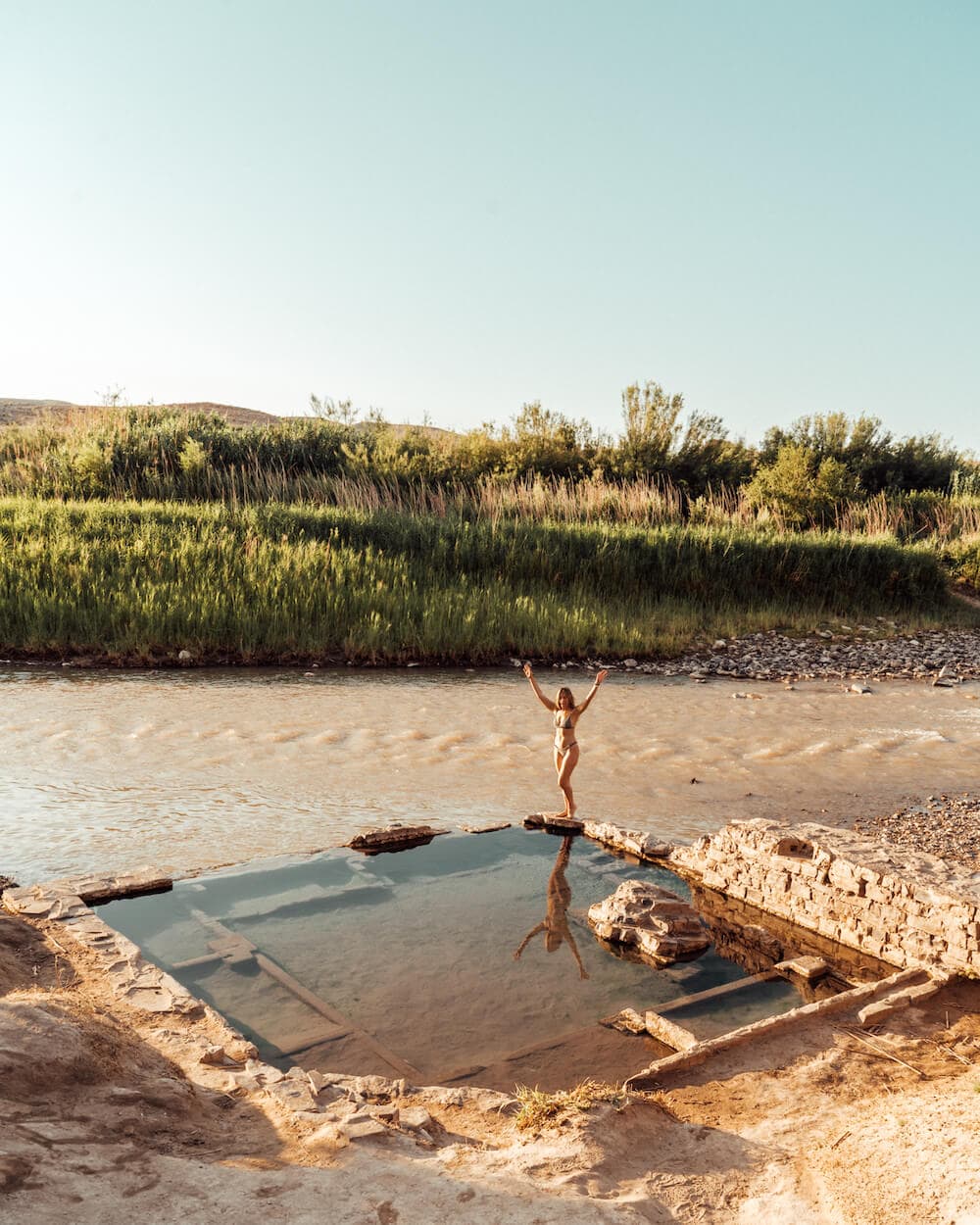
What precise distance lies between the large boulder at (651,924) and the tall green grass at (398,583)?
8.24 metres

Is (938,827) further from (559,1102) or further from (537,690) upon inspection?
(559,1102)

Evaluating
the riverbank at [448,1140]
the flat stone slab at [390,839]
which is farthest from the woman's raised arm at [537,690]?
the riverbank at [448,1140]

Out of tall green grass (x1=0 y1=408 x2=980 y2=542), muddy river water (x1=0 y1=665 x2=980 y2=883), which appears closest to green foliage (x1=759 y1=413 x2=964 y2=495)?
tall green grass (x1=0 y1=408 x2=980 y2=542)

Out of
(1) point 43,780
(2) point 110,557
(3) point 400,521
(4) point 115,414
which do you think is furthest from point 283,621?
(4) point 115,414

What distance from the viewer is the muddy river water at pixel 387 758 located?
22.2 ft

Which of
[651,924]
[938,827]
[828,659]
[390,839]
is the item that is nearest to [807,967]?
[651,924]

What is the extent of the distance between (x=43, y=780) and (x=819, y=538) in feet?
51.4

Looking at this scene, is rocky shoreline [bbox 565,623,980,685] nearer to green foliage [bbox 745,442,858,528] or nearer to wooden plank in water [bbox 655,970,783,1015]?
green foliage [bbox 745,442,858,528]

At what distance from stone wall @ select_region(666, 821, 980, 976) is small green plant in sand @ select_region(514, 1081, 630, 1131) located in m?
2.19

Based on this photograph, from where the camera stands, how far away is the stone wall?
494 cm

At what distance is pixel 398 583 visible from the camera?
15.1 m

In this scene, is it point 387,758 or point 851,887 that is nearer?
point 851,887

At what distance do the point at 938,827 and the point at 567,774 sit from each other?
2.57 m

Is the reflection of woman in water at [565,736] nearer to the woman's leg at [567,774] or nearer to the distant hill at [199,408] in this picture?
the woman's leg at [567,774]
